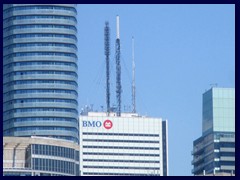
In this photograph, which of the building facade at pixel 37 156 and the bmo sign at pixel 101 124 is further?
the bmo sign at pixel 101 124

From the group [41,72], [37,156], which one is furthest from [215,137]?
[37,156]

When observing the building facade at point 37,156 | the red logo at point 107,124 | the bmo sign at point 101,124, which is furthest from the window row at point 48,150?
the red logo at point 107,124

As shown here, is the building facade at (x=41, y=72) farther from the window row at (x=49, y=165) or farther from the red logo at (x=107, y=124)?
the red logo at (x=107, y=124)

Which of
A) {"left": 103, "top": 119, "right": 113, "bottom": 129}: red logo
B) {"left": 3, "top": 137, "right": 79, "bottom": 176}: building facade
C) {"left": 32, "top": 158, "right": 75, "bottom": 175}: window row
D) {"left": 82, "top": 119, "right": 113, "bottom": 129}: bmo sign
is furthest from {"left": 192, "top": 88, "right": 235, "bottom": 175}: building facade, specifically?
{"left": 3, "top": 137, "right": 79, "bottom": 176}: building facade

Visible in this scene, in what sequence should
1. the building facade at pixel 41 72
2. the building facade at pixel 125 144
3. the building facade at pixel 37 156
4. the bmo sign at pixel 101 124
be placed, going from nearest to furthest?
the building facade at pixel 37 156
the building facade at pixel 41 72
the building facade at pixel 125 144
the bmo sign at pixel 101 124

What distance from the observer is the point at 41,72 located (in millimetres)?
80812

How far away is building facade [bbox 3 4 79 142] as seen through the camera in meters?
76.9

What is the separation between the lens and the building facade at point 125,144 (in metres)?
83.6

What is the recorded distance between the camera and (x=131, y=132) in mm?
87250

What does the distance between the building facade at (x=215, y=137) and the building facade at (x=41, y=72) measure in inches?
440

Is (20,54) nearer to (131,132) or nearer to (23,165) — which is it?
(131,132)

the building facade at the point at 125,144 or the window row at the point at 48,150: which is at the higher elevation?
the building facade at the point at 125,144

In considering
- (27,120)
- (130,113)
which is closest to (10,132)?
(27,120)
